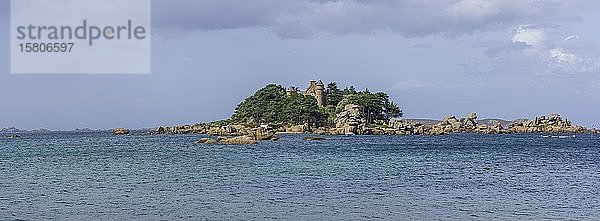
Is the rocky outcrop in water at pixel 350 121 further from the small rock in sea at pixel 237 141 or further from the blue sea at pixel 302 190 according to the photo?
the blue sea at pixel 302 190

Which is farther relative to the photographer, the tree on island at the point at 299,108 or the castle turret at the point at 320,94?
the castle turret at the point at 320,94

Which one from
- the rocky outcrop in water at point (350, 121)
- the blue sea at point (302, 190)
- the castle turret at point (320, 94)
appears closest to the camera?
the blue sea at point (302, 190)

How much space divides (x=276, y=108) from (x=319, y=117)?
11.6m

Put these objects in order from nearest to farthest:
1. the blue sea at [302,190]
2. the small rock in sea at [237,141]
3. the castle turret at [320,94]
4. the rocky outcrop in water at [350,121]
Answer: the blue sea at [302,190] → the small rock in sea at [237,141] → the rocky outcrop in water at [350,121] → the castle turret at [320,94]

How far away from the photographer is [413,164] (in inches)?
A: 2456

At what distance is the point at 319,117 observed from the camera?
570ft

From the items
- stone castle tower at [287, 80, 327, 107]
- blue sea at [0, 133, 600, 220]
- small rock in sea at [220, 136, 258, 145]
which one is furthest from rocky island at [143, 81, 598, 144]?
blue sea at [0, 133, 600, 220]

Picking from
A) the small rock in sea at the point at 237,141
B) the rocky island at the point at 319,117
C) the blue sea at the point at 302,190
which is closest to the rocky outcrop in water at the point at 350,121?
the rocky island at the point at 319,117

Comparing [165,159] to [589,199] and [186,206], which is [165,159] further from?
[589,199]

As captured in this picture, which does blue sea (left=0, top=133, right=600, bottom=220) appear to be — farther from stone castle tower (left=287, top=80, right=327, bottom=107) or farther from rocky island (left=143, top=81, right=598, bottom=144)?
stone castle tower (left=287, top=80, right=327, bottom=107)

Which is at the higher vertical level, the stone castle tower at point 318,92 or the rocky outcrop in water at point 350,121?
the stone castle tower at point 318,92

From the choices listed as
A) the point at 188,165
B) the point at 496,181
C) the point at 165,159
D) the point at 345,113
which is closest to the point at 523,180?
the point at 496,181

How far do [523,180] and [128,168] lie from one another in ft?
109

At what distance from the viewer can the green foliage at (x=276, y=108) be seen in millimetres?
167375
